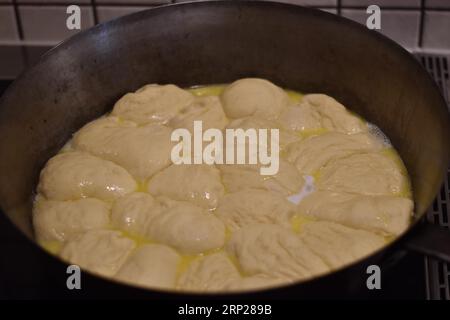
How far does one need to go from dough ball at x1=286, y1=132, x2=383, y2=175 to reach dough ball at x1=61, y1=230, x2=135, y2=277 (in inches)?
19.9

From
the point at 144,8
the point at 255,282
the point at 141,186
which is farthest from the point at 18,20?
the point at 255,282

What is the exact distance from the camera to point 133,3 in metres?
1.88

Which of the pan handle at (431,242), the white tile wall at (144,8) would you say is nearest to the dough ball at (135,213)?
the pan handle at (431,242)

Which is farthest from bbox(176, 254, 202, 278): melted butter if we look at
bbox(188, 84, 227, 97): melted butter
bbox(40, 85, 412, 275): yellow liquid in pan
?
bbox(188, 84, 227, 97): melted butter

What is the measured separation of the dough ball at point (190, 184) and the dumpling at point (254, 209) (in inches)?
1.8

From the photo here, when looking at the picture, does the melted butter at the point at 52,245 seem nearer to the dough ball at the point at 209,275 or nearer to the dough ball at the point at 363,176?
the dough ball at the point at 209,275

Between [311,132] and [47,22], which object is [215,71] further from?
[47,22]

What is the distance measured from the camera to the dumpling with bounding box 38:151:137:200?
1505mm

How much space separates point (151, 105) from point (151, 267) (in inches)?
25.3

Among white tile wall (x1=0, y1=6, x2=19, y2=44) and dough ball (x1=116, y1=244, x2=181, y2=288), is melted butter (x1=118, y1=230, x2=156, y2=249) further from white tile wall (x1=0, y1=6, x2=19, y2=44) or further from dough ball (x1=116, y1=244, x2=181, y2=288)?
white tile wall (x1=0, y1=6, x2=19, y2=44)
